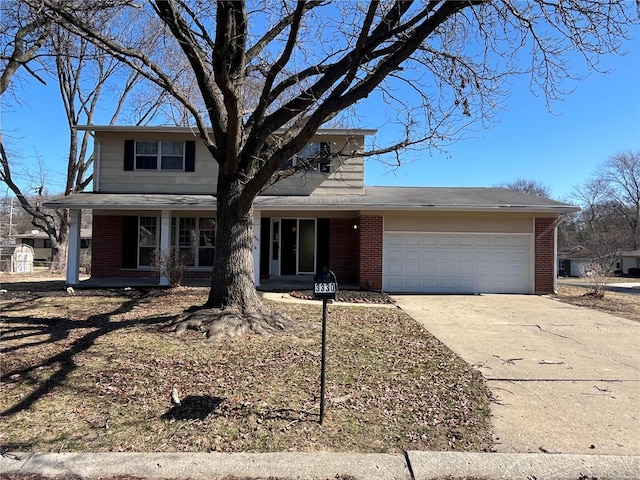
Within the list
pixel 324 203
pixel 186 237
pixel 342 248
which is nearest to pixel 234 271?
pixel 324 203

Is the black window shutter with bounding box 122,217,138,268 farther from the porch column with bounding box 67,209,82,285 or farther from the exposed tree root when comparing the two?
the exposed tree root

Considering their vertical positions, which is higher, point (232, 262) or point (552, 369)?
point (232, 262)

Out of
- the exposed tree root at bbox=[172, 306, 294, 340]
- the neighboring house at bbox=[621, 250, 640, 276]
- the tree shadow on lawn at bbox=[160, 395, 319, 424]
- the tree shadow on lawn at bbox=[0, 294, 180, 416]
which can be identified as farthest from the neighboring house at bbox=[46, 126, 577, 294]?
the neighboring house at bbox=[621, 250, 640, 276]

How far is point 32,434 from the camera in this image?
12.3 ft

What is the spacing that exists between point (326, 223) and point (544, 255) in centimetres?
740

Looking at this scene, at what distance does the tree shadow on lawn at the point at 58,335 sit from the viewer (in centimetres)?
468

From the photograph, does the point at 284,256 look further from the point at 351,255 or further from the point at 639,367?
the point at 639,367

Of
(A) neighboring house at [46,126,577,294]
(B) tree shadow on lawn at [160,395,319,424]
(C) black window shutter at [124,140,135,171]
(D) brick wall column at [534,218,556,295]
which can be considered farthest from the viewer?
(C) black window shutter at [124,140,135,171]

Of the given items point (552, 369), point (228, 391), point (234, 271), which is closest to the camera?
point (228, 391)

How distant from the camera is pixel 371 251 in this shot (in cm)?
1362

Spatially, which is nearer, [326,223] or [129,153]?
[129,153]

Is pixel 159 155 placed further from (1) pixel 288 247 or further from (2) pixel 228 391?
(2) pixel 228 391

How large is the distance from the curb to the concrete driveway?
0.70 ft

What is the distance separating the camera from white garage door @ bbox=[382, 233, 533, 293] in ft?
45.4
